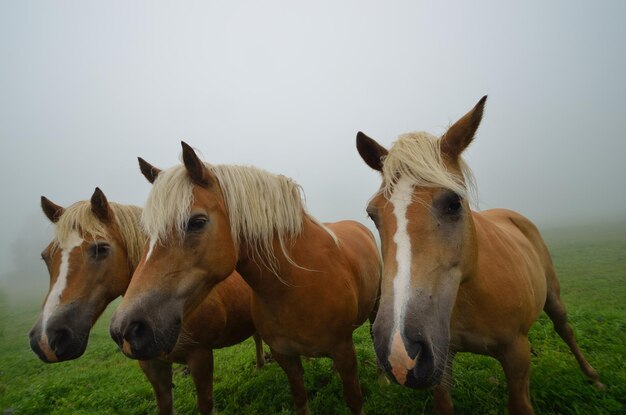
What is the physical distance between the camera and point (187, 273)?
6.69ft

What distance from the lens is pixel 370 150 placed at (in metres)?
2.40

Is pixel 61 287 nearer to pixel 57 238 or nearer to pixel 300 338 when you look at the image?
pixel 57 238

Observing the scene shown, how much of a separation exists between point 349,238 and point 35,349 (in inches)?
127

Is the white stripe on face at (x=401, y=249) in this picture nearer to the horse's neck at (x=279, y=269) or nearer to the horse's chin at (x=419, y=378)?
the horse's chin at (x=419, y=378)

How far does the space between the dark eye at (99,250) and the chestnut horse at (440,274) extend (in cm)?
265

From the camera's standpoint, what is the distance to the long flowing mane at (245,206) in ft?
6.96

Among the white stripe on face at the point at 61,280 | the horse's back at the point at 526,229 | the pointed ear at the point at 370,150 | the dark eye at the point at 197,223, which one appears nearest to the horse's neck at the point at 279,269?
the dark eye at the point at 197,223

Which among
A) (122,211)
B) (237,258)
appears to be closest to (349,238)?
(237,258)

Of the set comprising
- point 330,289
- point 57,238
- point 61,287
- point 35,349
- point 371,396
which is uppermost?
point 57,238

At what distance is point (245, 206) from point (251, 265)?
52 cm

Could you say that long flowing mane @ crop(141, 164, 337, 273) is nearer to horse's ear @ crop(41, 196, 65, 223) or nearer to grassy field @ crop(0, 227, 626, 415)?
horse's ear @ crop(41, 196, 65, 223)

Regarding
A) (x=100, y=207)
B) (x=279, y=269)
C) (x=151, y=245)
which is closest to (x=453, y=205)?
(x=279, y=269)

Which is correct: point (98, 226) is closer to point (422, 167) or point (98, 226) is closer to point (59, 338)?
point (59, 338)

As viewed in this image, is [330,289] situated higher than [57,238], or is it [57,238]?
[57,238]
